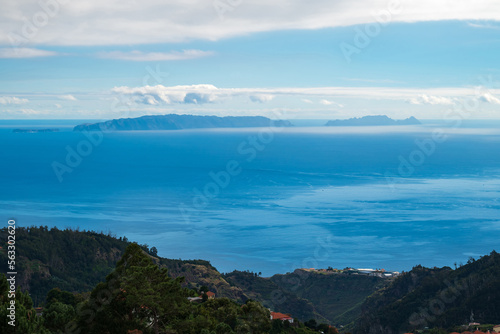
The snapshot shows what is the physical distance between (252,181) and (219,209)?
34794mm

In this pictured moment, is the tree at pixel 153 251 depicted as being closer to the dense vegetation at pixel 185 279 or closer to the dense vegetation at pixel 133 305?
the dense vegetation at pixel 185 279

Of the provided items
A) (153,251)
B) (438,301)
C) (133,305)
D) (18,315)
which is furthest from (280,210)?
(18,315)

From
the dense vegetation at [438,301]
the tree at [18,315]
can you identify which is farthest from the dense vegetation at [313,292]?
the tree at [18,315]

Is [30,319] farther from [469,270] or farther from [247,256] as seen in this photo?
[247,256]

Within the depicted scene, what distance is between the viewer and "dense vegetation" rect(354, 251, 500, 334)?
50.2 metres

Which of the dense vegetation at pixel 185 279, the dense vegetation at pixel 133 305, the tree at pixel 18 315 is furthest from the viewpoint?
the dense vegetation at pixel 185 279

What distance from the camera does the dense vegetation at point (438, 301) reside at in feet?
165

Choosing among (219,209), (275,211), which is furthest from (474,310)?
(219,209)

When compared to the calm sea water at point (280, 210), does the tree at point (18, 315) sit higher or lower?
lower

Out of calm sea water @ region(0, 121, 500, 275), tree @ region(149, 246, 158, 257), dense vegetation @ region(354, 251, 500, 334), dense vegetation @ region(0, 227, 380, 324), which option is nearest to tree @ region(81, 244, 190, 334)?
dense vegetation @ region(354, 251, 500, 334)

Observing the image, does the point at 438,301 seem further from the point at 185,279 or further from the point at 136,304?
the point at 136,304

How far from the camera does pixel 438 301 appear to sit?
55.5 m

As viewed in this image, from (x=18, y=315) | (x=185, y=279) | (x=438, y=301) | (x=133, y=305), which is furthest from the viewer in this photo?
(x=185, y=279)

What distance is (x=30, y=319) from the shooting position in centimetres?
1895
